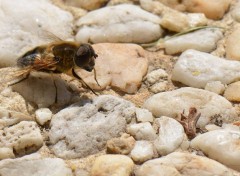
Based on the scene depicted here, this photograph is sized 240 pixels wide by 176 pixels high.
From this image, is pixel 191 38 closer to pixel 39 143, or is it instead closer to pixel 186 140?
pixel 186 140

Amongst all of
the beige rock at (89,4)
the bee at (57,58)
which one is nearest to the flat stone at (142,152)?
the bee at (57,58)

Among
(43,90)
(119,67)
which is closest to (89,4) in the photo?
(119,67)

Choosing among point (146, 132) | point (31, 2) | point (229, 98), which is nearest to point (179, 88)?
point (229, 98)

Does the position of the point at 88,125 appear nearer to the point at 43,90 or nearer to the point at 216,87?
the point at 43,90

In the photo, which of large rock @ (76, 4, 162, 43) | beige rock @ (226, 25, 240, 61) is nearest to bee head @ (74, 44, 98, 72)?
large rock @ (76, 4, 162, 43)

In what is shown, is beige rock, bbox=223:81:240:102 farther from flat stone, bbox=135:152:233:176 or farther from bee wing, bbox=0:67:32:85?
bee wing, bbox=0:67:32:85

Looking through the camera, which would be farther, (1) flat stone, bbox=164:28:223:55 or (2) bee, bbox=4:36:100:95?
(1) flat stone, bbox=164:28:223:55

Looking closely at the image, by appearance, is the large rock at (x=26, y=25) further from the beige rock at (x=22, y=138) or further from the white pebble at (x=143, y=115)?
the white pebble at (x=143, y=115)
